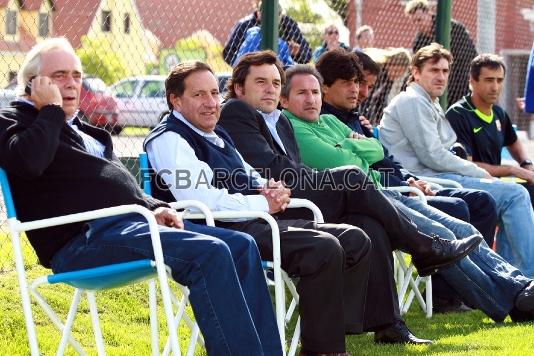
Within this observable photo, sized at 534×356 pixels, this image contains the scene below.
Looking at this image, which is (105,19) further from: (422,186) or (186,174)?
(186,174)

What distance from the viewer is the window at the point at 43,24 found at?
675cm

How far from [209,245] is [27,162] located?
73cm

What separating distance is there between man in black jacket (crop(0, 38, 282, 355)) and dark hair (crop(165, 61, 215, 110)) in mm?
589

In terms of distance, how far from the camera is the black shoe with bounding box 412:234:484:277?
5.27 meters

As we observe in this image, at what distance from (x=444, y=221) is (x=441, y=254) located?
485 mm

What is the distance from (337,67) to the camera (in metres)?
6.20

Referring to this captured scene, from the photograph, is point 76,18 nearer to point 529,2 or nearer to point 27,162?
point 27,162

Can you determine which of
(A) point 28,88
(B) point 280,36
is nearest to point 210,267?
(A) point 28,88

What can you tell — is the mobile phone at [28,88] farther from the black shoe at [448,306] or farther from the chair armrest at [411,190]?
the black shoe at [448,306]

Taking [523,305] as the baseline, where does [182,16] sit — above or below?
above

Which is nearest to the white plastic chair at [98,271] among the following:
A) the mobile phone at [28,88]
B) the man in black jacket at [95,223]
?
the man in black jacket at [95,223]

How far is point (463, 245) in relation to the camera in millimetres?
5332

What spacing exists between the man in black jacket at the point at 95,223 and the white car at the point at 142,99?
17.9ft

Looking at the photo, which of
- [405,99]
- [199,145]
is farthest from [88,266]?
[405,99]
